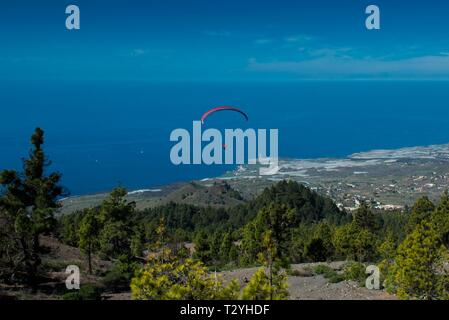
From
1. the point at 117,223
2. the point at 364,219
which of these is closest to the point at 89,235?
the point at 117,223

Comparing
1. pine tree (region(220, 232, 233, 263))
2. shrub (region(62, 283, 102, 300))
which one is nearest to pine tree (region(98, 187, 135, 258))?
shrub (region(62, 283, 102, 300))

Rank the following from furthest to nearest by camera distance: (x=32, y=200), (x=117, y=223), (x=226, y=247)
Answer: (x=226, y=247), (x=117, y=223), (x=32, y=200)

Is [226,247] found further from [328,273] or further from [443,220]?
[328,273]

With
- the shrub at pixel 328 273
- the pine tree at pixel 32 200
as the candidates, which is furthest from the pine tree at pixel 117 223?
the shrub at pixel 328 273

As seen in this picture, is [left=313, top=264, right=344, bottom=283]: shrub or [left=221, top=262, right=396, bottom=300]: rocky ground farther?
[left=313, top=264, right=344, bottom=283]: shrub

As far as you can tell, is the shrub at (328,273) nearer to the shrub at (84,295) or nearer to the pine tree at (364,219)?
the shrub at (84,295)

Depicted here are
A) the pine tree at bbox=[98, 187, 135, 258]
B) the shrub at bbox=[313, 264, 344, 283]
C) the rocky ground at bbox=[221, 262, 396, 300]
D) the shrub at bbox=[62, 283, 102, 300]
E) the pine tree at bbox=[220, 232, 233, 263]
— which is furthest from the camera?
the pine tree at bbox=[220, 232, 233, 263]

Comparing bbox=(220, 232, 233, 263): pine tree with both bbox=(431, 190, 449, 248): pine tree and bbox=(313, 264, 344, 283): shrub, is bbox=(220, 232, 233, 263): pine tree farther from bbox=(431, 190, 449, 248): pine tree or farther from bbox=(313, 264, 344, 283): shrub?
bbox=(431, 190, 449, 248): pine tree
